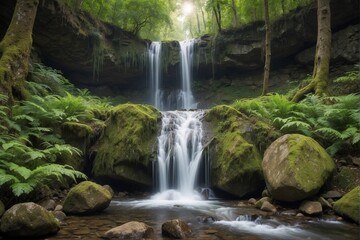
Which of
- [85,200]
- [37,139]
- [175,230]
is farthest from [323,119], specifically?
[37,139]

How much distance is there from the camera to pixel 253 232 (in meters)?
4.88

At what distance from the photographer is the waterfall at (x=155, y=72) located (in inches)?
678

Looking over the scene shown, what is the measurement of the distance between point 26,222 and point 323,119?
692cm

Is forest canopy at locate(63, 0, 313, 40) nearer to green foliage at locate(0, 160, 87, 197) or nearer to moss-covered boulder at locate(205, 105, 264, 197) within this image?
moss-covered boulder at locate(205, 105, 264, 197)

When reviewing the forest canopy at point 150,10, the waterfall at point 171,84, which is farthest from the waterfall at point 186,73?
the forest canopy at point 150,10

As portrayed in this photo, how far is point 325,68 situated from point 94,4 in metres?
12.0

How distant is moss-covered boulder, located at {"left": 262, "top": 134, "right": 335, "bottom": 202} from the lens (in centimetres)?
596

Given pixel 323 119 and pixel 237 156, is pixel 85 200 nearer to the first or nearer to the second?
pixel 237 156

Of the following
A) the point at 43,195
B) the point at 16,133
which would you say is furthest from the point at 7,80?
the point at 43,195

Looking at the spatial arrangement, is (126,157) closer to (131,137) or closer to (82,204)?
(131,137)

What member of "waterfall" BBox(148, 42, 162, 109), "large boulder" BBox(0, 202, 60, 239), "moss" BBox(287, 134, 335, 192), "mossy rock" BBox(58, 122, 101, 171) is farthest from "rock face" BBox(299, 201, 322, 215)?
"waterfall" BBox(148, 42, 162, 109)

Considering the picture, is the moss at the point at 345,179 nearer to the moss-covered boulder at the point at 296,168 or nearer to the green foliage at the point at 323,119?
the moss-covered boulder at the point at 296,168

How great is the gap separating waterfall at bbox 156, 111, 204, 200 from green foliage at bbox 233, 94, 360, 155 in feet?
6.92

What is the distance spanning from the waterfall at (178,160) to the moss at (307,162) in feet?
9.23
